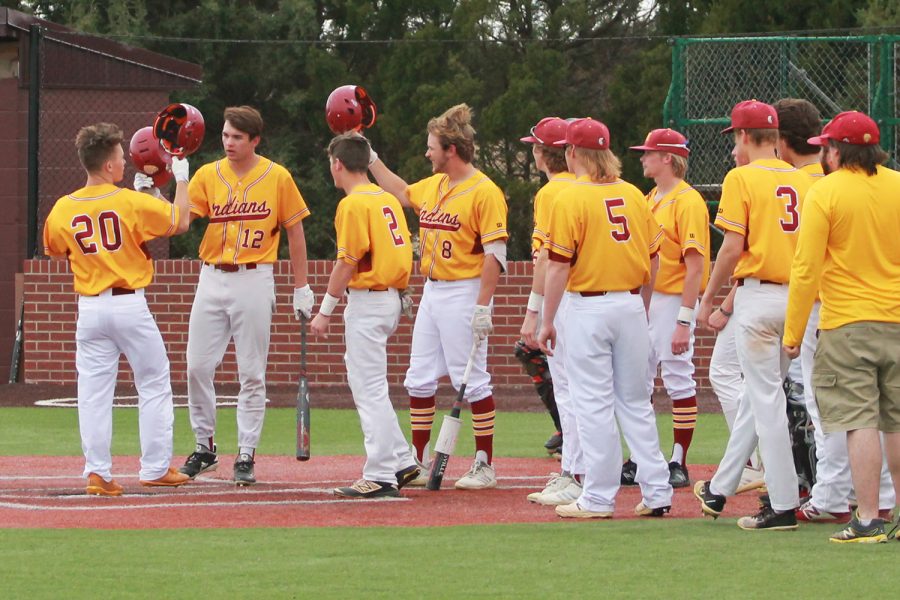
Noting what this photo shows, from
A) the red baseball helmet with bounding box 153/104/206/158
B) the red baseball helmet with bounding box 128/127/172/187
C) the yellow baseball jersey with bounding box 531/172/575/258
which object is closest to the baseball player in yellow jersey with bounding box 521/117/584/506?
the yellow baseball jersey with bounding box 531/172/575/258

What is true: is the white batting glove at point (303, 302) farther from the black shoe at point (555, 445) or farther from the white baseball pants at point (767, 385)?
the white baseball pants at point (767, 385)

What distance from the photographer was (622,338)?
7.94 m

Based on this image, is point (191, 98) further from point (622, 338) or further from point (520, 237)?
point (622, 338)

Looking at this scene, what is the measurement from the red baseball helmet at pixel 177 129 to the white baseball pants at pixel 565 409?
247 cm

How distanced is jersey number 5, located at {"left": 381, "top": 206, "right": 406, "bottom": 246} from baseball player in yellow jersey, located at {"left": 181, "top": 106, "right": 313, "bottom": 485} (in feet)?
2.84

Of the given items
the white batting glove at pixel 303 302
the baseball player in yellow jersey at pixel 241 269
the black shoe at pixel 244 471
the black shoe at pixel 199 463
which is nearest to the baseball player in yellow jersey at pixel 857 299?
the white batting glove at pixel 303 302

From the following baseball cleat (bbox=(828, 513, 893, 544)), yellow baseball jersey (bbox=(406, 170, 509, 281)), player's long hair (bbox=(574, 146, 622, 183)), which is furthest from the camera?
yellow baseball jersey (bbox=(406, 170, 509, 281))

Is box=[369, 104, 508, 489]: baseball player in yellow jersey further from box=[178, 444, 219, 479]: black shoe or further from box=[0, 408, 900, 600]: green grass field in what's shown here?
box=[0, 408, 900, 600]: green grass field

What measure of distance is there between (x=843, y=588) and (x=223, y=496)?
408 centimetres

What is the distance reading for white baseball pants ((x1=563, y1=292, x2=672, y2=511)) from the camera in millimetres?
7910

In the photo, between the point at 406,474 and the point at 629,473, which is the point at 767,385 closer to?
the point at 629,473

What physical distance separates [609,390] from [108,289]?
301 centimetres

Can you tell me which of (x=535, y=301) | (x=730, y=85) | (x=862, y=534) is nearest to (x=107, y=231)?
(x=535, y=301)

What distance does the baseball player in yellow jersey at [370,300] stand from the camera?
8859 mm
